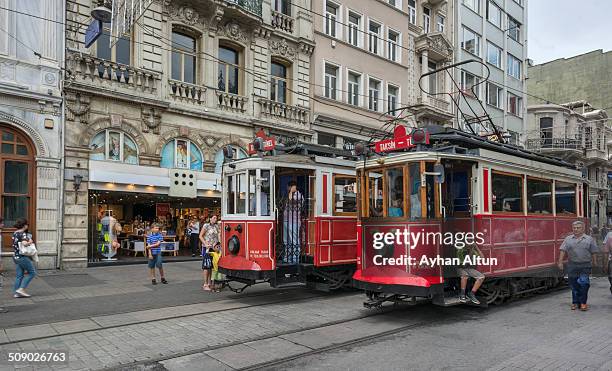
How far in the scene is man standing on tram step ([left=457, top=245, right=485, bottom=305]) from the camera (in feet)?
27.3

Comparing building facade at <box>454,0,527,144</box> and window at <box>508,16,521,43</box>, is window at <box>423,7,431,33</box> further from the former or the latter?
window at <box>508,16,521,43</box>

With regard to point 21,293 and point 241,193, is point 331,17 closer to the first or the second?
point 241,193

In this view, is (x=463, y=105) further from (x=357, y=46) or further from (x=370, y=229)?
(x=370, y=229)

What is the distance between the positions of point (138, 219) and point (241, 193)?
1033 cm

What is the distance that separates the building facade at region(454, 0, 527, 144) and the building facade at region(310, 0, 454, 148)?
69.0 inches

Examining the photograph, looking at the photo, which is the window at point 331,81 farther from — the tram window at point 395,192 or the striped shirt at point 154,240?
the tram window at point 395,192

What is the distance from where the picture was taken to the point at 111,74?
15.5 metres

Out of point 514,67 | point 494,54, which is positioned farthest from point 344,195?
point 514,67

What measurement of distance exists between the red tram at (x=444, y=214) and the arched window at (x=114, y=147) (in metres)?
10.1

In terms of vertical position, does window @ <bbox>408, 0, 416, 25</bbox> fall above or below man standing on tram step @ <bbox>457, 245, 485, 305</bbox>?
above

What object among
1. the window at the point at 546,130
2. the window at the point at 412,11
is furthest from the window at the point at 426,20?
the window at the point at 546,130

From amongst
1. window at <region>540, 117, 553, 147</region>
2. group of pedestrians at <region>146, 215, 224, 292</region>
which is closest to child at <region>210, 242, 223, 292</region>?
group of pedestrians at <region>146, 215, 224, 292</region>

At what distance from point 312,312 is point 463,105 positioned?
2631cm

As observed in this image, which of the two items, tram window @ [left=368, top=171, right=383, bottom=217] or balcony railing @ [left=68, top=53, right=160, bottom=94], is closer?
tram window @ [left=368, top=171, right=383, bottom=217]
